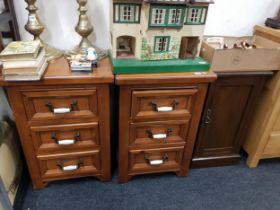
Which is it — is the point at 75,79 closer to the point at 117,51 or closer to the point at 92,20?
the point at 117,51

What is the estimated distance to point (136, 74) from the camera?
3.62 ft

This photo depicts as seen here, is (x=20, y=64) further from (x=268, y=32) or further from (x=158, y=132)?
(x=268, y=32)

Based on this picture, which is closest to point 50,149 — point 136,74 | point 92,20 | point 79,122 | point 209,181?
point 79,122

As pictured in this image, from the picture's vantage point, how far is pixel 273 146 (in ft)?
5.12

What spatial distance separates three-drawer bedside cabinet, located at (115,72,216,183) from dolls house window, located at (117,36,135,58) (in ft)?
0.57

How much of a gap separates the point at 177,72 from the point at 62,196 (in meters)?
0.99

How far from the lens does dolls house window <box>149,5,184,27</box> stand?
107 cm

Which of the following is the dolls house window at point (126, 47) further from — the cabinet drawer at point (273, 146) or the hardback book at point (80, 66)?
the cabinet drawer at point (273, 146)

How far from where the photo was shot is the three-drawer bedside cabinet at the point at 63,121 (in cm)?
105

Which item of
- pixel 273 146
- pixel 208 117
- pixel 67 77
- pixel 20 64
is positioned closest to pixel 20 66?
pixel 20 64

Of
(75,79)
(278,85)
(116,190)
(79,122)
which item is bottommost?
(116,190)

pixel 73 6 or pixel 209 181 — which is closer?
pixel 73 6

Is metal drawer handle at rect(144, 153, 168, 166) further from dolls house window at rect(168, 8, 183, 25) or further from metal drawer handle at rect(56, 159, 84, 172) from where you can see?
dolls house window at rect(168, 8, 183, 25)

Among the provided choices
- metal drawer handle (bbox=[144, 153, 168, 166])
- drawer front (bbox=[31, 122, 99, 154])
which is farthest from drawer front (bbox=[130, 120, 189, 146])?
drawer front (bbox=[31, 122, 99, 154])
